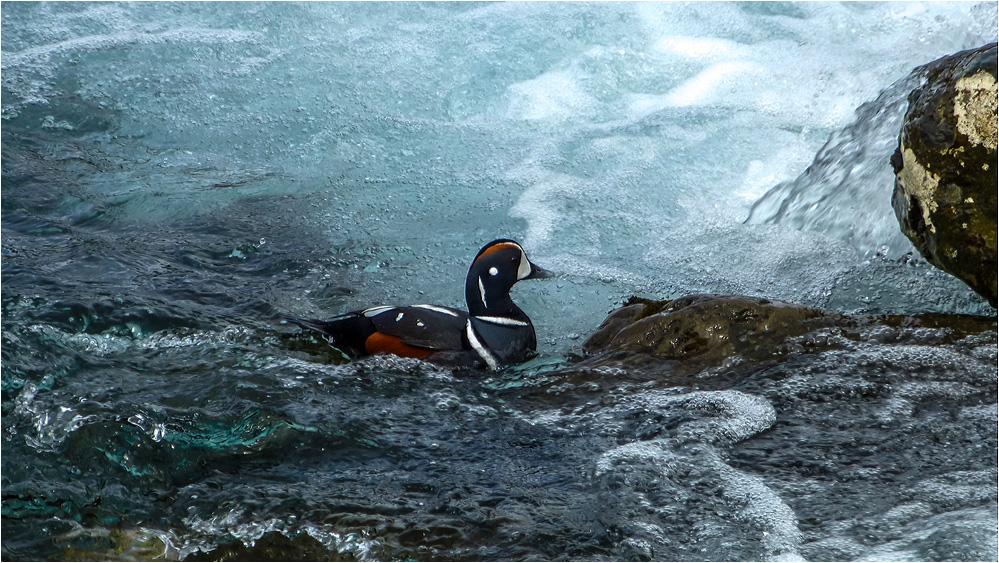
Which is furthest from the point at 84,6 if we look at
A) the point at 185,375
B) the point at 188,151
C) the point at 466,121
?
the point at 185,375

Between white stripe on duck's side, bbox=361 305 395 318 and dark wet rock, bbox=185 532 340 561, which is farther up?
white stripe on duck's side, bbox=361 305 395 318

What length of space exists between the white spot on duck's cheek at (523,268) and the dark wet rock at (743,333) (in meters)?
0.47

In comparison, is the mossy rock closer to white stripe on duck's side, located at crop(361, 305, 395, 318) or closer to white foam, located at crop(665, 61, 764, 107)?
white stripe on duck's side, located at crop(361, 305, 395, 318)

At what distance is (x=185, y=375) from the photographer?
336 centimetres

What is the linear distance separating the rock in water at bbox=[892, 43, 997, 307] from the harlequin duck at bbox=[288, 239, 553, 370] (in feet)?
5.62

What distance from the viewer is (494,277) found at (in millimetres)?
3957

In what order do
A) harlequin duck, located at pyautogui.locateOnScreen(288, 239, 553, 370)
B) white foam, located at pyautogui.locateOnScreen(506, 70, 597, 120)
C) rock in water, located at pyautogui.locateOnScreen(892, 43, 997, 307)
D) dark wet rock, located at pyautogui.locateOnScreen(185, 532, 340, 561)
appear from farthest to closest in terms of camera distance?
white foam, located at pyautogui.locateOnScreen(506, 70, 597, 120) < harlequin duck, located at pyautogui.locateOnScreen(288, 239, 553, 370) < rock in water, located at pyautogui.locateOnScreen(892, 43, 997, 307) < dark wet rock, located at pyautogui.locateOnScreen(185, 532, 340, 561)

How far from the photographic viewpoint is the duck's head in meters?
3.93

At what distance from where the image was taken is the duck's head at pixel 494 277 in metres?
3.93

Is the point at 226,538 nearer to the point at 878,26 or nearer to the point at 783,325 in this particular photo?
the point at 783,325

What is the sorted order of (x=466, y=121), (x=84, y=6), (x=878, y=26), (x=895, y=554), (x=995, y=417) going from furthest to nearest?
(x=84, y=6), (x=878, y=26), (x=466, y=121), (x=995, y=417), (x=895, y=554)

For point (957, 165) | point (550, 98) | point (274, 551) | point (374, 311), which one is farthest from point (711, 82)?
point (274, 551)

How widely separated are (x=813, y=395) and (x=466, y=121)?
414 cm

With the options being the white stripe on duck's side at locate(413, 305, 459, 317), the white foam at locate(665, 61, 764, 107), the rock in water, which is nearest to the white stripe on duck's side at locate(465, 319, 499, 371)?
the white stripe on duck's side at locate(413, 305, 459, 317)
